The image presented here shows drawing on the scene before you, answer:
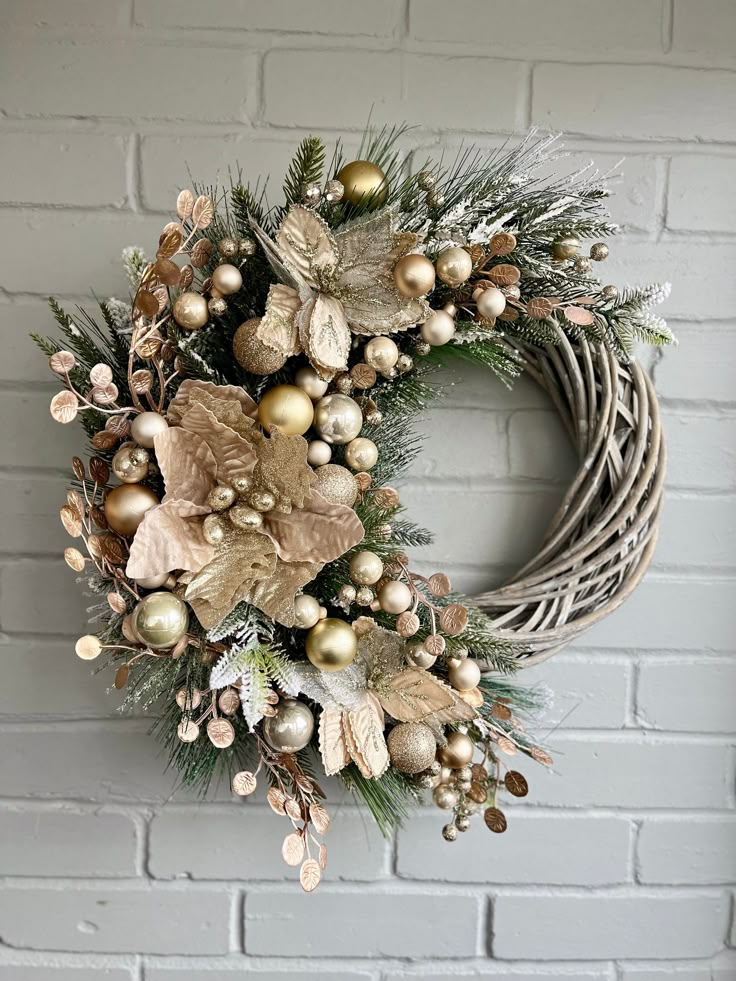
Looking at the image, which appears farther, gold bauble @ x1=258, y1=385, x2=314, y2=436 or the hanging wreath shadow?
the hanging wreath shadow

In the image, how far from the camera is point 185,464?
22.1 inches

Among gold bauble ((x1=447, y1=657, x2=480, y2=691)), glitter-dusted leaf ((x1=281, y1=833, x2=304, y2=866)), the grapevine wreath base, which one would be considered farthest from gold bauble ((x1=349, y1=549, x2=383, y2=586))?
glitter-dusted leaf ((x1=281, y1=833, x2=304, y2=866))

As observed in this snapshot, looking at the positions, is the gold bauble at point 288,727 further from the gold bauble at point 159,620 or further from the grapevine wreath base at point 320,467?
the gold bauble at point 159,620

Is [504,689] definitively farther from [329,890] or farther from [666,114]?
[666,114]

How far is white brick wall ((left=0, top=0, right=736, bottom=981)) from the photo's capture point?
0.73 metres

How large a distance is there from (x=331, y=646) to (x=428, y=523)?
24 cm

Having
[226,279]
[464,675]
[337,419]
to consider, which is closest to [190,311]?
[226,279]

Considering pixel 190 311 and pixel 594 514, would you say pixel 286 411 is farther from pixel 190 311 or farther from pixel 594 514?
pixel 594 514

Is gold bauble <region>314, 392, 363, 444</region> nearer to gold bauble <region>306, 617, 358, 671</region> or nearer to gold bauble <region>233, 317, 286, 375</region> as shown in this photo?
gold bauble <region>233, 317, 286, 375</region>

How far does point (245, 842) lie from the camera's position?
782mm

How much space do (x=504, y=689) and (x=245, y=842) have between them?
334 mm

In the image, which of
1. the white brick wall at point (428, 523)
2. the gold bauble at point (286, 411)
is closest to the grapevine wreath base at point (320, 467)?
the gold bauble at point (286, 411)

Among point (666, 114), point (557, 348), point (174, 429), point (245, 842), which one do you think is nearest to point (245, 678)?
point (174, 429)

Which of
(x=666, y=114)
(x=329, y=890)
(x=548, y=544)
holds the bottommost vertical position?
(x=329, y=890)
